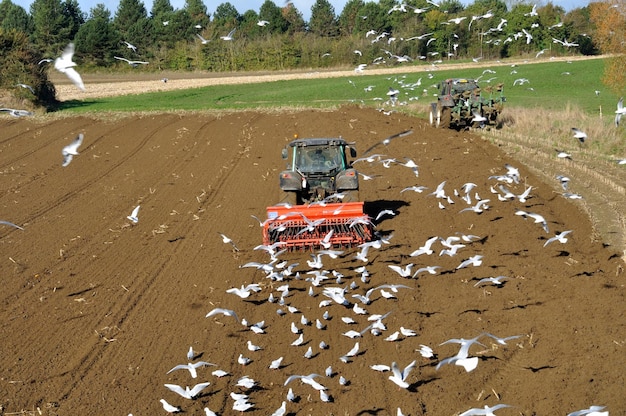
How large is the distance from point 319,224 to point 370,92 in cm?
4130

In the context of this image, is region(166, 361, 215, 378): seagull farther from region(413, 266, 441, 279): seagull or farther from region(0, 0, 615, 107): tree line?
region(0, 0, 615, 107): tree line

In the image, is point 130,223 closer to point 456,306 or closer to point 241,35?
point 456,306

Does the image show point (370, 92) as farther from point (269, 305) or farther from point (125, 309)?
point (125, 309)

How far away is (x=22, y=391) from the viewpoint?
8.56 meters

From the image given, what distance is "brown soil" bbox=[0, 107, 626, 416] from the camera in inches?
322

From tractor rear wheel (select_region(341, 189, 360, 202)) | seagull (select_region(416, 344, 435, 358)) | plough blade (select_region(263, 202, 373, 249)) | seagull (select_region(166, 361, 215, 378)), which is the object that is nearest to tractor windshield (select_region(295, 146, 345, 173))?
tractor rear wheel (select_region(341, 189, 360, 202))

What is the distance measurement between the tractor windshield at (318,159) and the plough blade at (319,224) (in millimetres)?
1394

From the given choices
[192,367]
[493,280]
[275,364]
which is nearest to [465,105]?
[493,280]

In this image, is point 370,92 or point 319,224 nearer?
point 319,224

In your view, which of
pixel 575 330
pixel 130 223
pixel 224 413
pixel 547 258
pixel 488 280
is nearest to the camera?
pixel 224 413

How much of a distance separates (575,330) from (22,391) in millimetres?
6710

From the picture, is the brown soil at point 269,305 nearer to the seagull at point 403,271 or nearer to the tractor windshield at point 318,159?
the seagull at point 403,271

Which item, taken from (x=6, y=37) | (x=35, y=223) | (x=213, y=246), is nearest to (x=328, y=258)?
(x=213, y=246)

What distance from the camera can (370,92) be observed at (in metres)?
53.8
